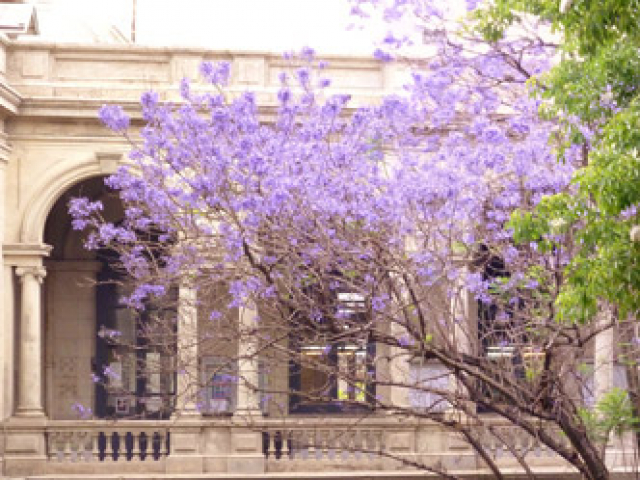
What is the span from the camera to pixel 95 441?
24609mm

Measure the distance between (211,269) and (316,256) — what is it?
6.45 ft

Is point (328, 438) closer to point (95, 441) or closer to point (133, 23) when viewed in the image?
point (95, 441)

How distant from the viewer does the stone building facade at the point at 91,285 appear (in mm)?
24516

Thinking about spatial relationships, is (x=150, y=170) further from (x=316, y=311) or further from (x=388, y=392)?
(x=388, y=392)

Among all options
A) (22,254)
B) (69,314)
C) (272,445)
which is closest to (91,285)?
(22,254)

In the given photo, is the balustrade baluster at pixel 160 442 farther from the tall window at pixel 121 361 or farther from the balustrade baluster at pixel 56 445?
the tall window at pixel 121 361

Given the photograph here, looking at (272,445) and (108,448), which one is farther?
(272,445)

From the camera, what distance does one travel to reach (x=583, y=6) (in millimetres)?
11445

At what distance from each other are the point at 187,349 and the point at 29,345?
22.9 ft

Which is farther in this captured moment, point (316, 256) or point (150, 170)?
point (150, 170)

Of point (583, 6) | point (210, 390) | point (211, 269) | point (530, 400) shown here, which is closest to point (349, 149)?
point (211, 269)

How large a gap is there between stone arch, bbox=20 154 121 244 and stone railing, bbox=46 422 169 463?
2.82 meters

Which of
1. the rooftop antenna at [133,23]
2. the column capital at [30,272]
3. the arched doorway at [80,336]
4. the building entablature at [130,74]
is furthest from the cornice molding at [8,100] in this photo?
the rooftop antenna at [133,23]

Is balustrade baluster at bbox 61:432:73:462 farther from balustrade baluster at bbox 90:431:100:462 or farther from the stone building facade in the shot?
balustrade baluster at bbox 90:431:100:462
